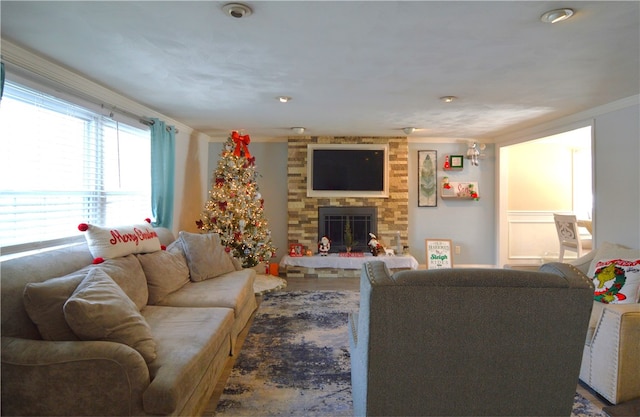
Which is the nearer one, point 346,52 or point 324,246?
point 346,52

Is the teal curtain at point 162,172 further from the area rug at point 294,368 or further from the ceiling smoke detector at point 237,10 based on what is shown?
the ceiling smoke detector at point 237,10

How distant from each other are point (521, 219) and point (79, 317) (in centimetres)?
640

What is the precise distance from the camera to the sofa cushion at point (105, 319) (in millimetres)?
1629

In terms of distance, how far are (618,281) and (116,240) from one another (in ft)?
12.7

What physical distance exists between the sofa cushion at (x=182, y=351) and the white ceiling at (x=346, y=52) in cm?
178

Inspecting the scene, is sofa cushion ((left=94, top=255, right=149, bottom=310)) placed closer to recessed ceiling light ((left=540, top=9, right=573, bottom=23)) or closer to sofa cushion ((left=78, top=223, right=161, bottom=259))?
sofa cushion ((left=78, top=223, right=161, bottom=259))

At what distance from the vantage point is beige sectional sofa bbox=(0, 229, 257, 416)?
1519 millimetres

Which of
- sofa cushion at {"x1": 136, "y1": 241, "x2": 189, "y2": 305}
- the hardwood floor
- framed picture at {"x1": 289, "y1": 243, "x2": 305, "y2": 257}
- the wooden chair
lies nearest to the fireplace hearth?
framed picture at {"x1": 289, "y1": 243, "x2": 305, "y2": 257}

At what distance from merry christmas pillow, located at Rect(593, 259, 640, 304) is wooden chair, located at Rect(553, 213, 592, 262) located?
2234mm

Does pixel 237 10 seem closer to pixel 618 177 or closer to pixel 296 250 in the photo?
pixel 618 177

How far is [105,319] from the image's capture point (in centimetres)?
167

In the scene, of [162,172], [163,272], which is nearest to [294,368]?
[163,272]

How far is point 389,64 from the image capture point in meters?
2.43

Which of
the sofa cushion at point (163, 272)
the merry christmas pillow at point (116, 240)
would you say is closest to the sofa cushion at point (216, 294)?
the sofa cushion at point (163, 272)
